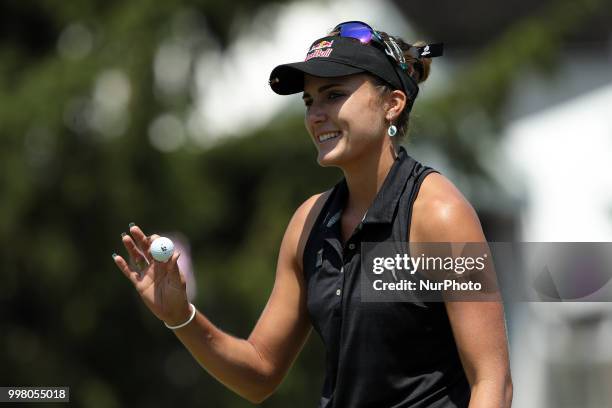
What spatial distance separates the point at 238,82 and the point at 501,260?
7331mm

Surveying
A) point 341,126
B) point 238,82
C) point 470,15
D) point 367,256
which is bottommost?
point 367,256

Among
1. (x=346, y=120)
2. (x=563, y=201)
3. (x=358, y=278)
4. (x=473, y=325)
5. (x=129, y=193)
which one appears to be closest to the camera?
(x=473, y=325)

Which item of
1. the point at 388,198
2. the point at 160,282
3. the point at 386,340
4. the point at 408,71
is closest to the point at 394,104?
the point at 408,71

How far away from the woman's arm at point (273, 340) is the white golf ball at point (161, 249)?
0.24 m

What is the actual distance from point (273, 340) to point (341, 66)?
30.5 inches

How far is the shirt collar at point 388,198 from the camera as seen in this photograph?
293 cm

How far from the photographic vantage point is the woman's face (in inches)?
119

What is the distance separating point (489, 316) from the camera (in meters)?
2.77

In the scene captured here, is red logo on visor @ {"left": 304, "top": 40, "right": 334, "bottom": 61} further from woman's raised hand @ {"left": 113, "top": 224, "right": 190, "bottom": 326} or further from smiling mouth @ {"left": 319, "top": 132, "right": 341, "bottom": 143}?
woman's raised hand @ {"left": 113, "top": 224, "right": 190, "bottom": 326}

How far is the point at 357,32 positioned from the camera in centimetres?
314

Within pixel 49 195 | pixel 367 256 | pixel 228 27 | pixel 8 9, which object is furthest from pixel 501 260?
pixel 8 9

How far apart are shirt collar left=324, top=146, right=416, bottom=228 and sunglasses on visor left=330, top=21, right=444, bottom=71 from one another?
10.0 inches

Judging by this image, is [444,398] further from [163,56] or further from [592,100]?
[592,100]

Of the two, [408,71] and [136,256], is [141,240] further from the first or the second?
[408,71]
